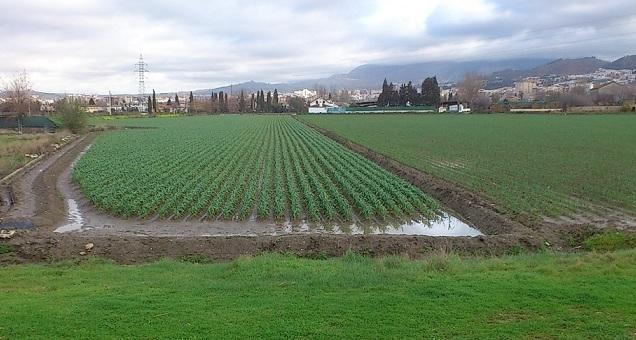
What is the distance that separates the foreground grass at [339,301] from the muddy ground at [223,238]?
283cm

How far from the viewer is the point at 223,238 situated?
13.8m

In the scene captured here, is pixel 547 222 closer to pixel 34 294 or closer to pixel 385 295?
pixel 385 295

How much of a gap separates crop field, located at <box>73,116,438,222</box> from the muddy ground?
3.68 ft

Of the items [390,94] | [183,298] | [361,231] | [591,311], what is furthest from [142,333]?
[390,94]

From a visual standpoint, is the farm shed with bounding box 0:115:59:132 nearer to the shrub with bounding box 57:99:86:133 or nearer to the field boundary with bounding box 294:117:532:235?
the shrub with bounding box 57:99:86:133

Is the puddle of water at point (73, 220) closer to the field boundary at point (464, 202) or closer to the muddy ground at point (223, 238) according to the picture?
the muddy ground at point (223, 238)

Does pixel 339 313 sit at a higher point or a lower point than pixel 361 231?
higher

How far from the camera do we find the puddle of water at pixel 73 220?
1707cm

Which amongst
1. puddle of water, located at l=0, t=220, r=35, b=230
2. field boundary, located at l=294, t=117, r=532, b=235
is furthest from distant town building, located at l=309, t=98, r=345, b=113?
puddle of water, located at l=0, t=220, r=35, b=230

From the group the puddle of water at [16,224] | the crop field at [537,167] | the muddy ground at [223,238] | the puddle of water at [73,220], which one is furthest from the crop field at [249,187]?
the crop field at [537,167]

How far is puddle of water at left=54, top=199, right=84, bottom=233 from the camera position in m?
17.1

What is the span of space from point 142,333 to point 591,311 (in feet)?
18.5

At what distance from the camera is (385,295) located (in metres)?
7.46

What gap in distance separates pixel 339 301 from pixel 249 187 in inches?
632
